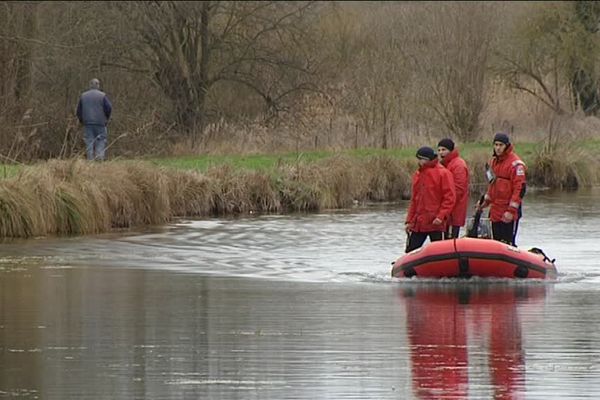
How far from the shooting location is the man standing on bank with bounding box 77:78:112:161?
104ft

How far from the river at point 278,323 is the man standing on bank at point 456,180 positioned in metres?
1.01

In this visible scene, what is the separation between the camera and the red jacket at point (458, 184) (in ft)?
63.5

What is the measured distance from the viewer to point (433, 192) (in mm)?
19156

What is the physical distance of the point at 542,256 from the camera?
63.3ft

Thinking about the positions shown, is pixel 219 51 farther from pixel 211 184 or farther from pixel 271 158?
pixel 211 184

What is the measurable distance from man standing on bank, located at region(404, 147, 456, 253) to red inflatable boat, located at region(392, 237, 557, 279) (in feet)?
1.75

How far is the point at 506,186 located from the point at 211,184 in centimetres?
1123

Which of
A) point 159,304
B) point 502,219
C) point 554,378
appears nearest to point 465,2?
point 502,219

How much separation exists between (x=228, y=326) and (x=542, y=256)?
541 centimetres

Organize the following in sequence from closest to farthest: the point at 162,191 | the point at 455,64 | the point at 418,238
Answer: the point at 418,238, the point at 162,191, the point at 455,64

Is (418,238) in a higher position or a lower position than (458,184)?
lower

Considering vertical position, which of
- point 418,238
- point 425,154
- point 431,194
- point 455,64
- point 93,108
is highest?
point 455,64

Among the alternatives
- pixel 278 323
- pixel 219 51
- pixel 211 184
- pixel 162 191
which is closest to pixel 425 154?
pixel 278 323

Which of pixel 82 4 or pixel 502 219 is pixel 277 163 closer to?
pixel 82 4
